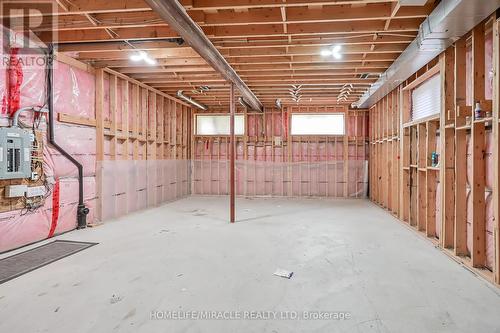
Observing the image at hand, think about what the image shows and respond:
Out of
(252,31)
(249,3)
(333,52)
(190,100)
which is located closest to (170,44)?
(252,31)

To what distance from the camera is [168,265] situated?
347cm

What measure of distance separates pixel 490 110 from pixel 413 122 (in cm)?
218

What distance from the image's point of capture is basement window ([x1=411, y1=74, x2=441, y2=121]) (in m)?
4.60

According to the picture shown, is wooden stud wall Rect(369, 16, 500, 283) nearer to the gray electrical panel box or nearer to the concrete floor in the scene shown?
the concrete floor

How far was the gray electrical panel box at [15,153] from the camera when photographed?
12.3ft

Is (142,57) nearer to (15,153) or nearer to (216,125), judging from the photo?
(15,153)

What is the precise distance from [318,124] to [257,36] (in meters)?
5.95

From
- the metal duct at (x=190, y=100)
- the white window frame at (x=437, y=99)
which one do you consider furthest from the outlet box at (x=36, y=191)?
the white window frame at (x=437, y=99)

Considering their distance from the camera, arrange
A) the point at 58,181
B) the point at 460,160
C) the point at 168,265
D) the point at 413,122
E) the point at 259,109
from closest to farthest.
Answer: the point at 168,265 < the point at 460,160 < the point at 58,181 < the point at 413,122 < the point at 259,109

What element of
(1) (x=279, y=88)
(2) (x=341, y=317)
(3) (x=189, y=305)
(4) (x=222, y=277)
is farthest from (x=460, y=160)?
(1) (x=279, y=88)

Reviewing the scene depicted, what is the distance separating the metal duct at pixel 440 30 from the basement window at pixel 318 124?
13.6 feet

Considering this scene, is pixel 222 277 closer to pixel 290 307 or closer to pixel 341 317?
pixel 290 307

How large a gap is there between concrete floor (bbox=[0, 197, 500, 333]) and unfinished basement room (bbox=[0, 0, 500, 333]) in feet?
0.08

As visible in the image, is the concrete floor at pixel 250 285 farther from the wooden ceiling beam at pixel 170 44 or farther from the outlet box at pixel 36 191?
the wooden ceiling beam at pixel 170 44
